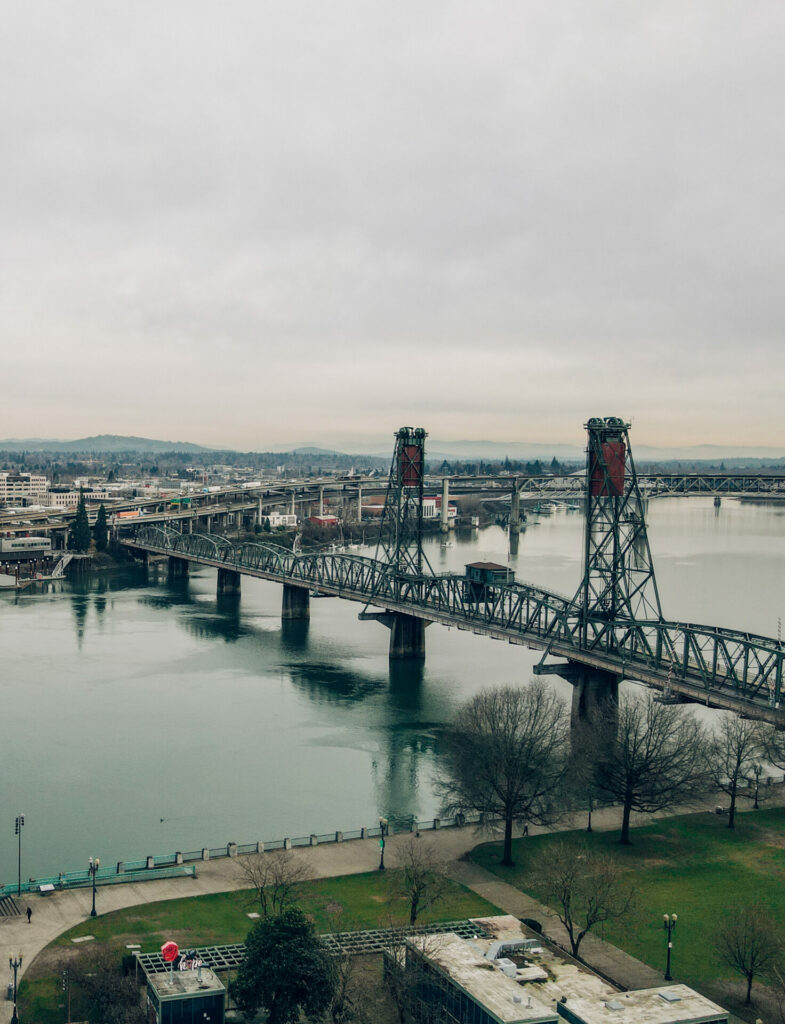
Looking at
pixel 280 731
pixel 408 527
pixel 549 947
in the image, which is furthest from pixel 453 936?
pixel 408 527

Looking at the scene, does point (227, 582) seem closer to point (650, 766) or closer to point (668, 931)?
point (650, 766)

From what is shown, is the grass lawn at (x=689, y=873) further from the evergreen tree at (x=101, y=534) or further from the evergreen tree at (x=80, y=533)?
the evergreen tree at (x=101, y=534)

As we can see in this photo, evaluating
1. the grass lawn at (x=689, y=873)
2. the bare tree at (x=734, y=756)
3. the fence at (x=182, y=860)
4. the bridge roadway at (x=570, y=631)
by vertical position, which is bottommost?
the fence at (x=182, y=860)

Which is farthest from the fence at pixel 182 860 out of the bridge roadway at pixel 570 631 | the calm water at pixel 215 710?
the bridge roadway at pixel 570 631

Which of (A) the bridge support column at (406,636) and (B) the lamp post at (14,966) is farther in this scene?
(A) the bridge support column at (406,636)

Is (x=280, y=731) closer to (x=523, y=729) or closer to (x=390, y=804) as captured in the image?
(x=390, y=804)

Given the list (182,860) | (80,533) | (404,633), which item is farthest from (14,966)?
(80,533)

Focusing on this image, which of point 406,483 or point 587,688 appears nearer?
point 587,688
